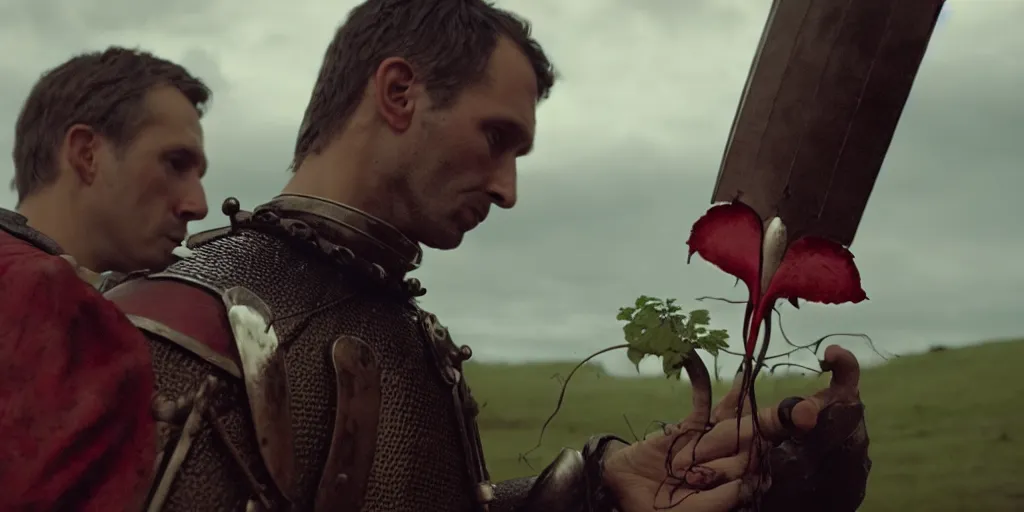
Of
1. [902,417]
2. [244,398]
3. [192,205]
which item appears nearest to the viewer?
[244,398]

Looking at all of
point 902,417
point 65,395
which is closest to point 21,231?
point 65,395

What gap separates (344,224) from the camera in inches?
44.2

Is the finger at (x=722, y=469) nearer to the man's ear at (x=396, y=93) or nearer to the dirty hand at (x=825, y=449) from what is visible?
the dirty hand at (x=825, y=449)

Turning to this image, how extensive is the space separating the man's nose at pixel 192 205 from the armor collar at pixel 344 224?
31cm

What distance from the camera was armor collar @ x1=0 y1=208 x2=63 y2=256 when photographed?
40.9 inches

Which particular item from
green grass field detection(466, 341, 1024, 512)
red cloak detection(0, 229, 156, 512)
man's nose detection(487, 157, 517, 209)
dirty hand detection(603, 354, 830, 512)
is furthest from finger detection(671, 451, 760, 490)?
green grass field detection(466, 341, 1024, 512)

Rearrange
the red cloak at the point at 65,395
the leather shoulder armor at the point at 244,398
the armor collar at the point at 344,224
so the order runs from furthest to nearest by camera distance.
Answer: the armor collar at the point at 344,224, the leather shoulder armor at the point at 244,398, the red cloak at the point at 65,395

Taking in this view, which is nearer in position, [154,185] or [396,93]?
[396,93]

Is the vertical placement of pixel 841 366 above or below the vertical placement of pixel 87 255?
above

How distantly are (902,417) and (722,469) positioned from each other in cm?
196

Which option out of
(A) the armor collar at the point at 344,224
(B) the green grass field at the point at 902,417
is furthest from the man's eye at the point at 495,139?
(B) the green grass field at the point at 902,417

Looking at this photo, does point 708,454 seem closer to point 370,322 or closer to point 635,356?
point 635,356

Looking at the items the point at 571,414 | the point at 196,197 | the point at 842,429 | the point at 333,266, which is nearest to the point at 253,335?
the point at 333,266

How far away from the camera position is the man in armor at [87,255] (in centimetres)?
86
